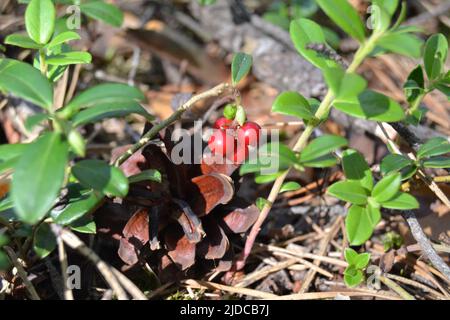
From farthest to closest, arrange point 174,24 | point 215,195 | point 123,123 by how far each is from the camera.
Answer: point 174,24 < point 123,123 < point 215,195

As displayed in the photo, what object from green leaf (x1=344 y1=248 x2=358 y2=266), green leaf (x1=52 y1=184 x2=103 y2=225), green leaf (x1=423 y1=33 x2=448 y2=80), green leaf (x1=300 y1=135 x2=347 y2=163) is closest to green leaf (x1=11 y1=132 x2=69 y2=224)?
green leaf (x1=52 y1=184 x2=103 y2=225)

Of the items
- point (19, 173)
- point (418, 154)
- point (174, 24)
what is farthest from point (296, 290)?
point (174, 24)

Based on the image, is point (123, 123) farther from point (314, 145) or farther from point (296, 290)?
point (314, 145)

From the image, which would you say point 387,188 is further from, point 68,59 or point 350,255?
point 68,59

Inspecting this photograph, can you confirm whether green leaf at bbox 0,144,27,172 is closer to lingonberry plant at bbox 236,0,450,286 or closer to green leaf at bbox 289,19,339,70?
lingonberry plant at bbox 236,0,450,286

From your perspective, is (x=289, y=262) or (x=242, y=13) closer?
(x=289, y=262)

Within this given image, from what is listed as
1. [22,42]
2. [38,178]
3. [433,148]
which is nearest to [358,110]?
[433,148]
